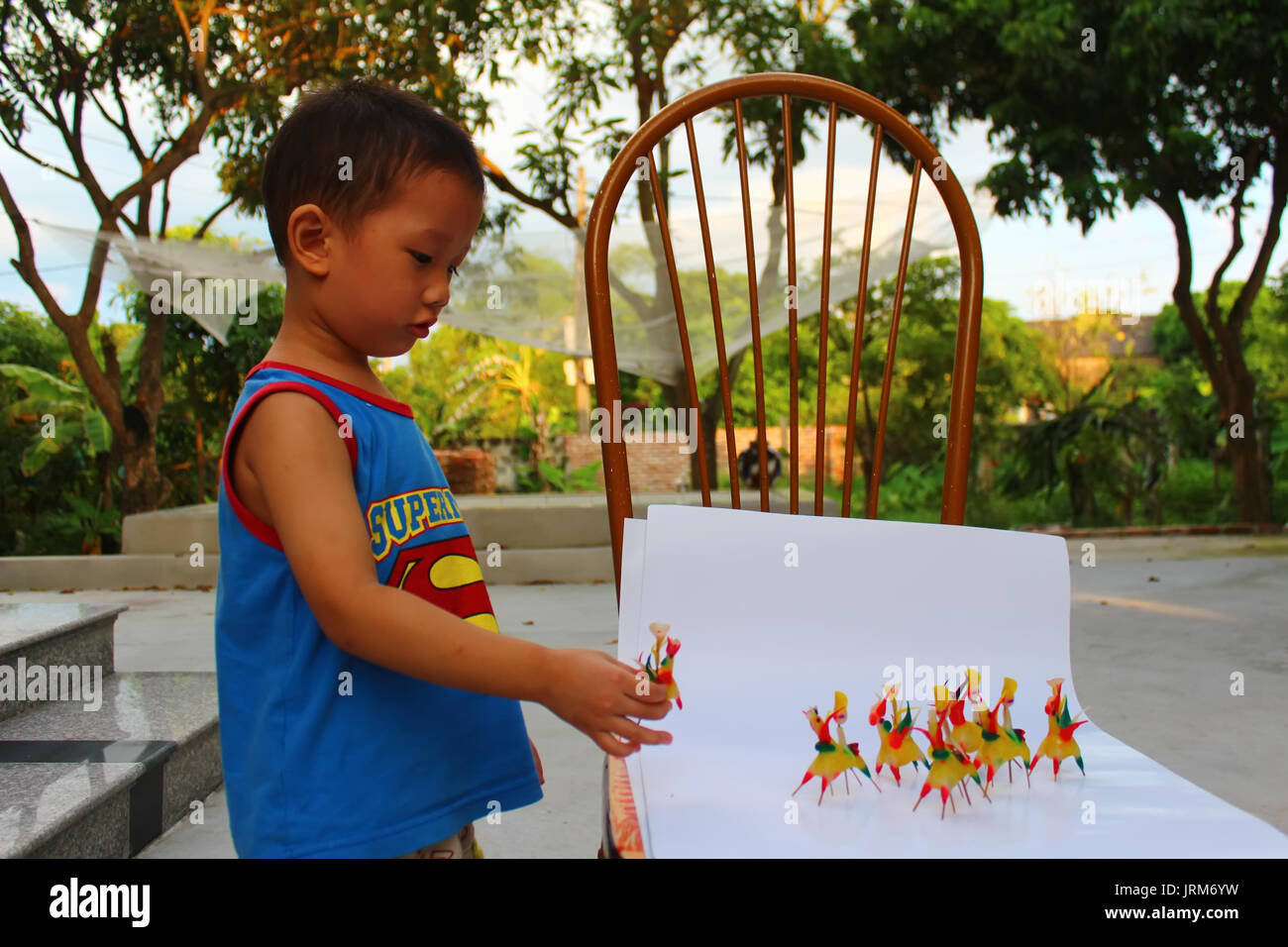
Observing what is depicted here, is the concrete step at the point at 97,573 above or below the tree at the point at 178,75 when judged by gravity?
below

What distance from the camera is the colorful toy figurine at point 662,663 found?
1.84 feet

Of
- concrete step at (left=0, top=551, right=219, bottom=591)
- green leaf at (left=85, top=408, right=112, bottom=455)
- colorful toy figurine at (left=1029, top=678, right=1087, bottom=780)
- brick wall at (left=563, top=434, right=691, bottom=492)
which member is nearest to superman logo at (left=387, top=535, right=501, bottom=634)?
colorful toy figurine at (left=1029, top=678, right=1087, bottom=780)

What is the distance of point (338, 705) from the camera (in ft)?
1.91

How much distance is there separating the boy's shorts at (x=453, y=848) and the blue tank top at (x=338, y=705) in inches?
1.1

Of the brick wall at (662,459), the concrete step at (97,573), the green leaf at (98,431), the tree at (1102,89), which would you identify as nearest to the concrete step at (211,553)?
the concrete step at (97,573)

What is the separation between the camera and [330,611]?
19.6 inches

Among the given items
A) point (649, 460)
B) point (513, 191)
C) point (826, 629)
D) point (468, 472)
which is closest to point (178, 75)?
point (513, 191)

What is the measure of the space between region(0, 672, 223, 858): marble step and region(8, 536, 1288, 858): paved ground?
2.4 inches

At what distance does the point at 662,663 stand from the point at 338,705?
19 centimetres

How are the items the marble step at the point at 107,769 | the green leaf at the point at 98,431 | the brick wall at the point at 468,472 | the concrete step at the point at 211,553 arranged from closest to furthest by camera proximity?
the marble step at the point at 107,769, the concrete step at the point at 211,553, the green leaf at the point at 98,431, the brick wall at the point at 468,472

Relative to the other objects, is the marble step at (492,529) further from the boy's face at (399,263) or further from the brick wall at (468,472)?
the boy's face at (399,263)

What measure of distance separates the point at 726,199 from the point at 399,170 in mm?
4079

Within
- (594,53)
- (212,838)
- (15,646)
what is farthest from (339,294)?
(594,53)

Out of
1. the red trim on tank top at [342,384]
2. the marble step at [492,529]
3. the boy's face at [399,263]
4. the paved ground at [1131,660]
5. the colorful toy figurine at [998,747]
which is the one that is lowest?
the paved ground at [1131,660]
